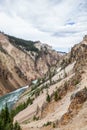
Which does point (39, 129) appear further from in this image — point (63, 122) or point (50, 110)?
point (50, 110)

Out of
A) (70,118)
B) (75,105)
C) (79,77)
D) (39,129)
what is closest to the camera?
(70,118)

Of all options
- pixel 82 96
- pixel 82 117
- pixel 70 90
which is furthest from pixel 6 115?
pixel 82 117

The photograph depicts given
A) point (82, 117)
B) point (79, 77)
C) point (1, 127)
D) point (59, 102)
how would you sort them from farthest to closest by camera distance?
1. point (79, 77)
2. point (59, 102)
3. point (1, 127)
4. point (82, 117)

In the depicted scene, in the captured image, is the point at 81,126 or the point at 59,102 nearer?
the point at 81,126

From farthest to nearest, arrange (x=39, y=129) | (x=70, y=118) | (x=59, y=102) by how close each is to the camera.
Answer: (x=59, y=102), (x=39, y=129), (x=70, y=118)

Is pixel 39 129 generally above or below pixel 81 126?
below

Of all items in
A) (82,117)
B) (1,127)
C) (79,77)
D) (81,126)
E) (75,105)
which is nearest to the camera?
(81,126)

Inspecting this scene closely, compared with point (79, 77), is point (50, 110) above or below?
below

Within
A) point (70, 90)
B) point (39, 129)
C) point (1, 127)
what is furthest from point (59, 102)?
point (39, 129)

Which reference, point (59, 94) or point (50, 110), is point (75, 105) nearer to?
point (50, 110)

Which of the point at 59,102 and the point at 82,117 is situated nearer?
the point at 82,117
